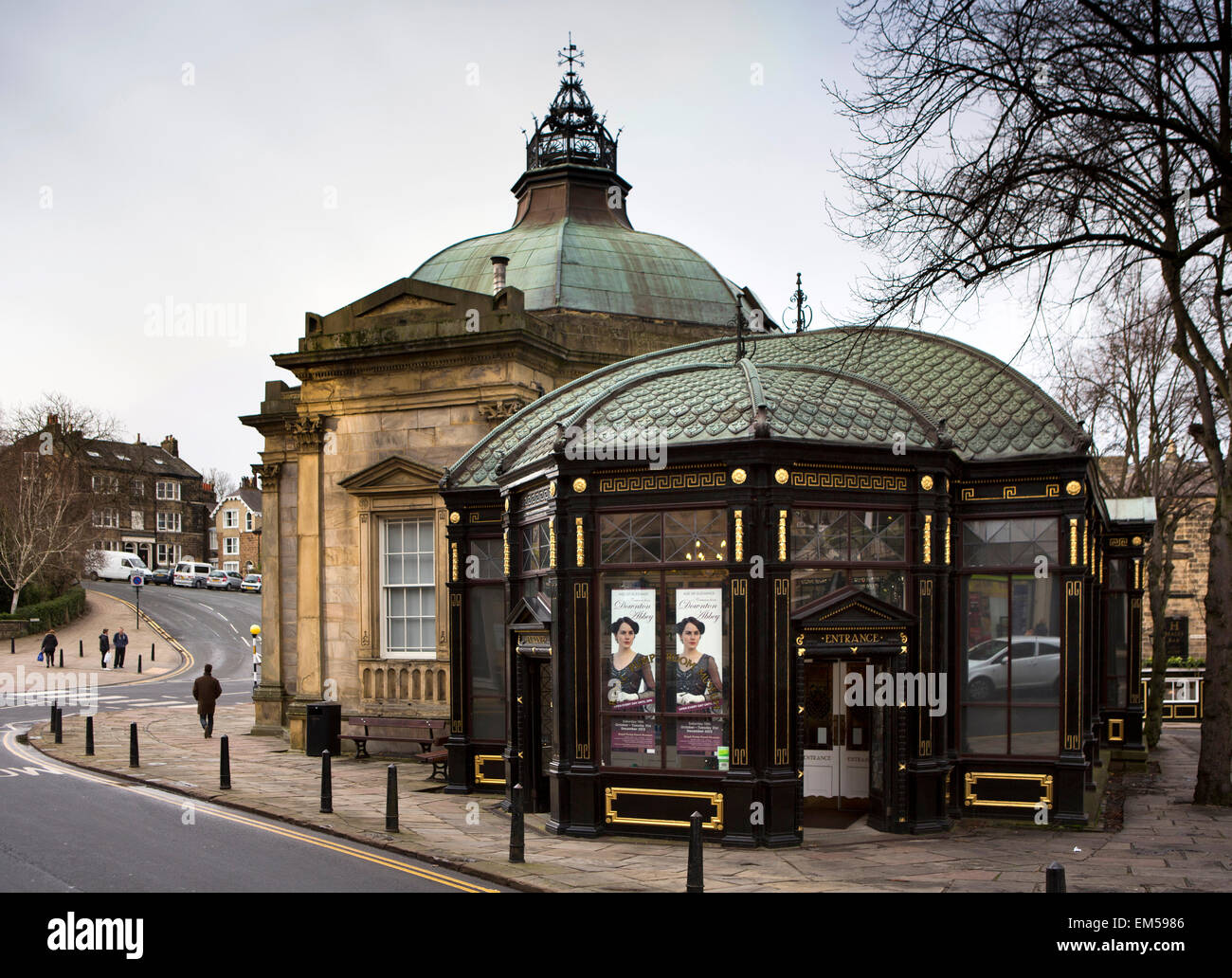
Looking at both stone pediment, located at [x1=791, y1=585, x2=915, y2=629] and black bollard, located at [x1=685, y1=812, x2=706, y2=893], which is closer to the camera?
black bollard, located at [x1=685, y1=812, x2=706, y2=893]

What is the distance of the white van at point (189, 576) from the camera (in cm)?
7875

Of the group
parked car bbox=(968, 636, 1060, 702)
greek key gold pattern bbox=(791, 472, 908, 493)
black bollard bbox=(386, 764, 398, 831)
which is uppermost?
Answer: greek key gold pattern bbox=(791, 472, 908, 493)

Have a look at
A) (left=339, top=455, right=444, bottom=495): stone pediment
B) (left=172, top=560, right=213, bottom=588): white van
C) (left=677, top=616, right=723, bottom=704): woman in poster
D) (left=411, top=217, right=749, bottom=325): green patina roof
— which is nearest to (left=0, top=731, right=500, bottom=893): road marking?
(left=677, top=616, right=723, bottom=704): woman in poster

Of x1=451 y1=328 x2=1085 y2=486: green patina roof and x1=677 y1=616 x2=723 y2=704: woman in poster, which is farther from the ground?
x1=451 y1=328 x2=1085 y2=486: green patina roof

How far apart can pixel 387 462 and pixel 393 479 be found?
0.38 m

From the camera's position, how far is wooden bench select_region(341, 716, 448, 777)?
20378mm

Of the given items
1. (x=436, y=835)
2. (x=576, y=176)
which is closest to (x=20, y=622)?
(x=576, y=176)

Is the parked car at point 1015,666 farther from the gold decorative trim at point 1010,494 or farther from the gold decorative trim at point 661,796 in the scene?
the gold decorative trim at point 661,796

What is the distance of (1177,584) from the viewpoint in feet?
150

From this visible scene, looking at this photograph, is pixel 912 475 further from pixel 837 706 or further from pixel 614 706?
pixel 614 706

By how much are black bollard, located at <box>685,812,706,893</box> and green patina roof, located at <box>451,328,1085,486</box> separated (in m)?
4.75

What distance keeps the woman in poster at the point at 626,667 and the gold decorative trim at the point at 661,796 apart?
42.9 inches

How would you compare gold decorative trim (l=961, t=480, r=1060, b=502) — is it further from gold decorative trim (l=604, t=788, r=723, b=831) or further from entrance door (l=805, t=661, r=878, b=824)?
gold decorative trim (l=604, t=788, r=723, b=831)

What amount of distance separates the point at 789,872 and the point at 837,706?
425cm
